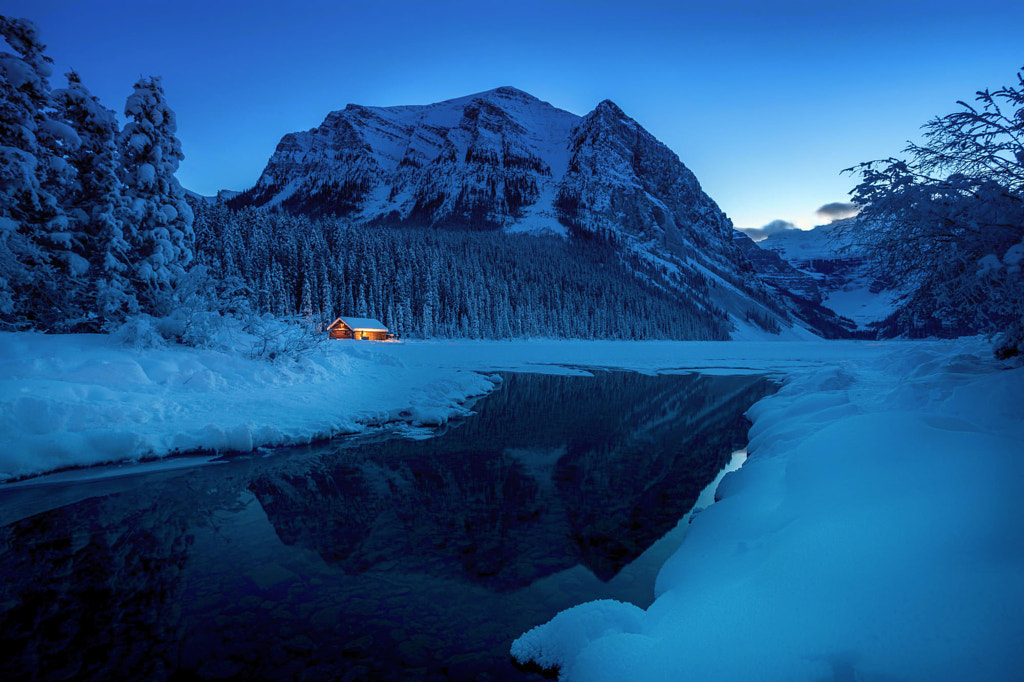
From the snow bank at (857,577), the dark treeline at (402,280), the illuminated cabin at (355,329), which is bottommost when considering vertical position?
the snow bank at (857,577)

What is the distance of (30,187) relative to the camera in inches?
609

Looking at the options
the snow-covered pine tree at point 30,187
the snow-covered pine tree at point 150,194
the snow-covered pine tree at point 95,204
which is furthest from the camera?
the snow-covered pine tree at point 150,194

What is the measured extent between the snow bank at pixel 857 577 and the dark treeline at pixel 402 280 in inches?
1664

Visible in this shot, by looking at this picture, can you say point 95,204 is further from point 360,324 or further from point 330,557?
point 360,324

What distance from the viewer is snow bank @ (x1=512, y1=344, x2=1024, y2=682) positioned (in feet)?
9.84

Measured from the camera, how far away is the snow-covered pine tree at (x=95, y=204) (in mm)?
17484

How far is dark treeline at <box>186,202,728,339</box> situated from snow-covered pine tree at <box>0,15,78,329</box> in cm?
2172

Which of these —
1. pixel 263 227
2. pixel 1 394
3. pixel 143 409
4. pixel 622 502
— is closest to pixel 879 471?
pixel 622 502

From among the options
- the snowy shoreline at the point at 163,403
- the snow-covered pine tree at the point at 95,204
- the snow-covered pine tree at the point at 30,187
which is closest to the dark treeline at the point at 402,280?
the snow-covered pine tree at the point at 95,204

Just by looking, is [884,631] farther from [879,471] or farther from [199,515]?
[199,515]

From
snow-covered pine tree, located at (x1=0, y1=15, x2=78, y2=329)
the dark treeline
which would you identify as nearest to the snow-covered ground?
snow-covered pine tree, located at (x1=0, y1=15, x2=78, y2=329)

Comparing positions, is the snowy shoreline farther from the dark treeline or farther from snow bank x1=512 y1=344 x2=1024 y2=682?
the dark treeline

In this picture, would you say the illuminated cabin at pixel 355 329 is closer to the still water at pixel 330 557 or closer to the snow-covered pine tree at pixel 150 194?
the snow-covered pine tree at pixel 150 194

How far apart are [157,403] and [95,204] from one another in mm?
12101
